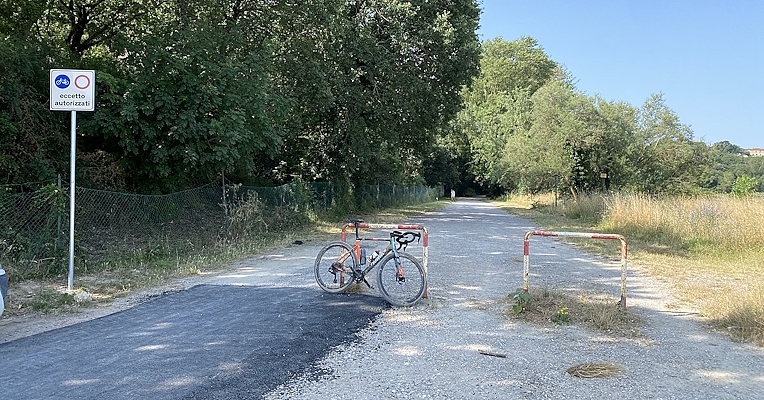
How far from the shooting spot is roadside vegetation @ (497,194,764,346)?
634cm

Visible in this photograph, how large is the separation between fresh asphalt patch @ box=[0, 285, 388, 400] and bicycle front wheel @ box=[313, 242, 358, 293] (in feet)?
0.92

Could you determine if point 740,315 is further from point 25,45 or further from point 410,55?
point 410,55

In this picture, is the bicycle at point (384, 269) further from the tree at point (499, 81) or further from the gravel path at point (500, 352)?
the tree at point (499, 81)

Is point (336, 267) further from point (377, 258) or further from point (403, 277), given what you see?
point (403, 277)

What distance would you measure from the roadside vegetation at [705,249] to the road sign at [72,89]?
867 centimetres

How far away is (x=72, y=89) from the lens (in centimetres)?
739

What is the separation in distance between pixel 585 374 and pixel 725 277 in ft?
20.7

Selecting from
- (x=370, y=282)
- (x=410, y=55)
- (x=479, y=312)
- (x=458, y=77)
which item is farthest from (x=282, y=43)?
(x=479, y=312)

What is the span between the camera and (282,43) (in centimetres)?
1908

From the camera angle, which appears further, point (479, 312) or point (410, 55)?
point (410, 55)

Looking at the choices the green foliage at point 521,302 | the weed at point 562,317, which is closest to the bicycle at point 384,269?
the green foliage at point 521,302

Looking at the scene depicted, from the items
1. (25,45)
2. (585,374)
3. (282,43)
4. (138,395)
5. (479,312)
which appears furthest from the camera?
(282,43)

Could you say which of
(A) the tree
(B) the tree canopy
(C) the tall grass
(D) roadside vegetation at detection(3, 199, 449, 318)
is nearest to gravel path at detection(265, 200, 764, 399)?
(D) roadside vegetation at detection(3, 199, 449, 318)

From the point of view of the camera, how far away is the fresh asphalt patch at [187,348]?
410cm
